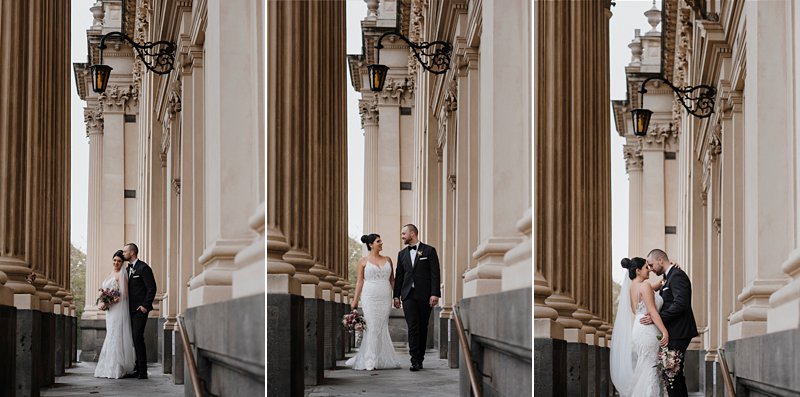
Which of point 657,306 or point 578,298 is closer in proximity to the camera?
point 578,298

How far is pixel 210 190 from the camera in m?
5.61

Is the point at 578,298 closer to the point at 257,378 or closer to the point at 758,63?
the point at 758,63

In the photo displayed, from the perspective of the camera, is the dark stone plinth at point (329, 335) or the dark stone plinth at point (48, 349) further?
the dark stone plinth at point (48, 349)

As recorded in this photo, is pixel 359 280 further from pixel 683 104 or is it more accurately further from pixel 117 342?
pixel 683 104

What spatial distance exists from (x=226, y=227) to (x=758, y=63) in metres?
6.40

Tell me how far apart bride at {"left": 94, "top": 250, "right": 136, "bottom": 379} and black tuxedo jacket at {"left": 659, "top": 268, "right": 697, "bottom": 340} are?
601cm

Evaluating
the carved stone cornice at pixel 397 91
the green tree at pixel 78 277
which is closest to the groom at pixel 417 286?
the carved stone cornice at pixel 397 91

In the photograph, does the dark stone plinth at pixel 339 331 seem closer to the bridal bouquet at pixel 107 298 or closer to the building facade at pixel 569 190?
the building facade at pixel 569 190

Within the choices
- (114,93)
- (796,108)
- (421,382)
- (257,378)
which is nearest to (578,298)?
(796,108)

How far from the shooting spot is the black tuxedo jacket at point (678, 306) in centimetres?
1354

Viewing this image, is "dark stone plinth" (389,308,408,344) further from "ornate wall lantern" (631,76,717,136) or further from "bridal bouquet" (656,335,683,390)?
"ornate wall lantern" (631,76,717,136)

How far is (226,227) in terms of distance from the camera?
5660 mm

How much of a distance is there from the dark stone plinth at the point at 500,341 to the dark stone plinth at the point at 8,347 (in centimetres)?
344

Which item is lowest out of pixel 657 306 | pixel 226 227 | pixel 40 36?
pixel 657 306
